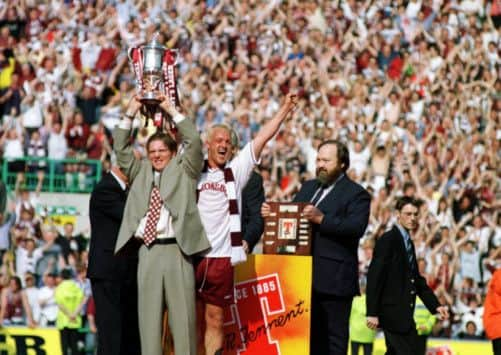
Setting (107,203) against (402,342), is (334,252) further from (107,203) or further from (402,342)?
(107,203)

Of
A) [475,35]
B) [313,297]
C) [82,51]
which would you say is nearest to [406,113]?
[475,35]

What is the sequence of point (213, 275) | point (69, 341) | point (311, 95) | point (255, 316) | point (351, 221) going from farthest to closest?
point (311, 95)
point (69, 341)
point (255, 316)
point (351, 221)
point (213, 275)

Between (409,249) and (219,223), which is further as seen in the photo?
(409,249)

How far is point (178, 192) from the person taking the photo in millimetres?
10633

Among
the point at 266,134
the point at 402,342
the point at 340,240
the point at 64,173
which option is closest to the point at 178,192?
the point at 266,134

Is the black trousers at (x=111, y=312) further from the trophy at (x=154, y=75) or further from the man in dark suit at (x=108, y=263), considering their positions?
the trophy at (x=154, y=75)

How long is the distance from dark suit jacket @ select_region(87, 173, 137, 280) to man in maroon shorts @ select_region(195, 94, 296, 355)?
1.06 metres

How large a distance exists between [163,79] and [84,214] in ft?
38.2

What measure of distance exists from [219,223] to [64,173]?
12.6 m

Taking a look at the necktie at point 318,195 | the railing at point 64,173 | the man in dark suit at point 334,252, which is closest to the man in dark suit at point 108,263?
the man in dark suit at point 334,252

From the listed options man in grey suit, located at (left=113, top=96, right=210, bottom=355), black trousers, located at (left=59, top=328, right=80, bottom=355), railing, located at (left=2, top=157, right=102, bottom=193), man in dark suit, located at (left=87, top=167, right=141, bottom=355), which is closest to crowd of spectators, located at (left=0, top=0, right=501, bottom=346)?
railing, located at (left=2, top=157, right=102, bottom=193)

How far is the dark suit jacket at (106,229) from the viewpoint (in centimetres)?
1167

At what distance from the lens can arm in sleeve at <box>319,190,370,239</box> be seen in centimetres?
1127

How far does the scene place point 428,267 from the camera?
71.2 feet
